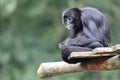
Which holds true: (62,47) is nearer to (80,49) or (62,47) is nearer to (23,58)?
(80,49)

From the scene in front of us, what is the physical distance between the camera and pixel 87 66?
627 cm

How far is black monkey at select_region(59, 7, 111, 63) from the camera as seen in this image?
20.0ft

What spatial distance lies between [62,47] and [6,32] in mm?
11664

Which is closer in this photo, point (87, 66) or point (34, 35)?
point (87, 66)

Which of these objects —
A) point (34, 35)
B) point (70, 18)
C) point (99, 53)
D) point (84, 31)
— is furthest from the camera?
point (34, 35)

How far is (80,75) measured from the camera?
16859mm

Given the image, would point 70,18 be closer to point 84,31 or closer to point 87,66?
point 84,31

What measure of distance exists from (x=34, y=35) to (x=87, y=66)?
11681 millimetres

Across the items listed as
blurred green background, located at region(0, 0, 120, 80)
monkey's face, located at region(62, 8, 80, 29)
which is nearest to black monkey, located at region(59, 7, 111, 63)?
monkey's face, located at region(62, 8, 80, 29)

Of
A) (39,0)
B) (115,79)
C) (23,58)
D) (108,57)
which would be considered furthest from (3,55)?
(108,57)

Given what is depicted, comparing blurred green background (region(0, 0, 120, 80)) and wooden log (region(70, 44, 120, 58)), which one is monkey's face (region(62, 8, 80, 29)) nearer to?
wooden log (region(70, 44, 120, 58))

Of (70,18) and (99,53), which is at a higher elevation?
(70,18)

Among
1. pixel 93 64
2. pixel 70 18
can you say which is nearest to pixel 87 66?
pixel 93 64

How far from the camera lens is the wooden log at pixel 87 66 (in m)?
6.16
